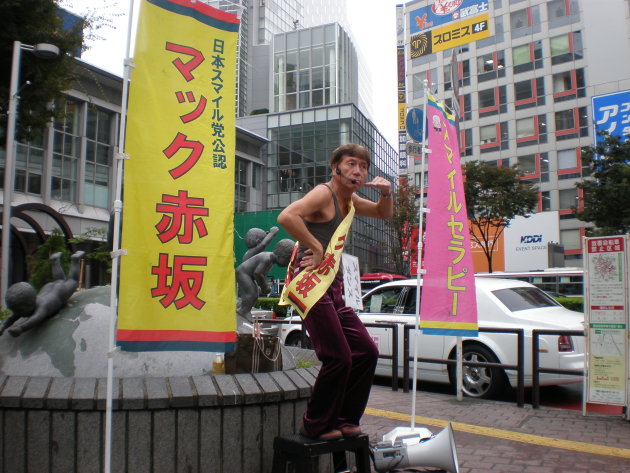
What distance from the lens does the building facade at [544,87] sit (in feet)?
133

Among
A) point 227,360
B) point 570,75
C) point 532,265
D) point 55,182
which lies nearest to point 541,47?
point 570,75

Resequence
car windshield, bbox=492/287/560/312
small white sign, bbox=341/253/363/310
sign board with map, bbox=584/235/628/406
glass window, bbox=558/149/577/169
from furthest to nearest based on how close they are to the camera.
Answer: glass window, bbox=558/149/577/169
car windshield, bbox=492/287/560/312
small white sign, bbox=341/253/363/310
sign board with map, bbox=584/235/628/406

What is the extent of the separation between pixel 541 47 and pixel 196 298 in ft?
161

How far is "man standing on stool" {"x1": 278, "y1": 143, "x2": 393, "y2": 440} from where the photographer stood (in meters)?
3.04

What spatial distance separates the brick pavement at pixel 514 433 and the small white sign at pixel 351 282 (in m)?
1.23

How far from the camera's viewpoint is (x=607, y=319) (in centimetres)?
595

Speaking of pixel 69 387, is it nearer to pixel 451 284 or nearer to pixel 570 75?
pixel 451 284

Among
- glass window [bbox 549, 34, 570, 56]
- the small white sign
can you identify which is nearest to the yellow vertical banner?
the small white sign

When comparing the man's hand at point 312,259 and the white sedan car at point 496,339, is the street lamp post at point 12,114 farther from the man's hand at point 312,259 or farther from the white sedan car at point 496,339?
the man's hand at point 312,259

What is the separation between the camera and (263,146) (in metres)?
46.0

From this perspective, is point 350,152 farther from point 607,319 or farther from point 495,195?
point 495,195

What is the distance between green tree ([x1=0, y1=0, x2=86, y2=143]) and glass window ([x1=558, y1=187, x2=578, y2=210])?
39529 millimetres

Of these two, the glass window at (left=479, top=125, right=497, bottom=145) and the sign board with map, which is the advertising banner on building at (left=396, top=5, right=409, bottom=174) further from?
the sign board with map

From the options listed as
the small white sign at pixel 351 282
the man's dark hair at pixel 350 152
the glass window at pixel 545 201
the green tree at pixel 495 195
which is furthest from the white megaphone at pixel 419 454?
the glass window at pixel 545 201
